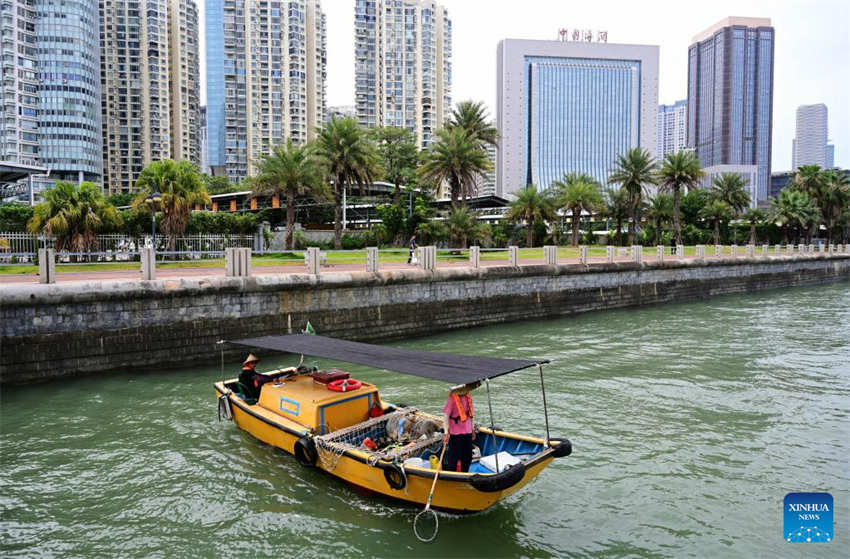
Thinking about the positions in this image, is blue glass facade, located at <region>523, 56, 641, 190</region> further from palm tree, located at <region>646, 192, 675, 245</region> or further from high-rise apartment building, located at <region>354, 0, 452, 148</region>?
palm tree, located at <region>646, 192, 675, 245</region>

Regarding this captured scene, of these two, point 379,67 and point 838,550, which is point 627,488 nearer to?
point 838,550

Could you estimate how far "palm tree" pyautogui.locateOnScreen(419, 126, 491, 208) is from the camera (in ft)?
136

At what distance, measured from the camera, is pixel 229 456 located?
959 centimetres

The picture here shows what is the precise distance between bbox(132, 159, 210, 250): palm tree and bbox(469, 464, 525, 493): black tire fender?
25.0 m

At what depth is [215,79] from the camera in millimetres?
119812

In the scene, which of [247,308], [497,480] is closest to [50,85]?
[247,308]

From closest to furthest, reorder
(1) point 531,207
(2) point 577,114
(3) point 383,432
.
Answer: (3) point 383,432 → (1) point 531,207 → (2) point 577,114

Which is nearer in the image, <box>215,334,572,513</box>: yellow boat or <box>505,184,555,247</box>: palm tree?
<box>215,334,572,513</box>: yellow boat

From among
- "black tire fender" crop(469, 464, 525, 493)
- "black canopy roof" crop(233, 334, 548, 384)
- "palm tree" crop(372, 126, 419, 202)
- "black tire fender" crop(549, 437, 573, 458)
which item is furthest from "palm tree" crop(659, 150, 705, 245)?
"black tire fender" crop(469, 464, 525, 493)

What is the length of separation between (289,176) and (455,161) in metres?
11.5

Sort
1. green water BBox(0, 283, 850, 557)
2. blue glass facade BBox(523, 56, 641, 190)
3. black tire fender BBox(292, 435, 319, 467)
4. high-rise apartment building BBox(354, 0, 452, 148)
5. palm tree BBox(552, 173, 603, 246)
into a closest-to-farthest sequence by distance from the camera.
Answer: green water BBox(0, 283, 850, 557) < black tire fender BBox(292, 435, 319, 467) < palm tree BBox(552, 173, 603, 246) < high-rise apartment building BBox(354, 0, 452, 148) < blue glass facade BBox(523, 56, 641, 190)

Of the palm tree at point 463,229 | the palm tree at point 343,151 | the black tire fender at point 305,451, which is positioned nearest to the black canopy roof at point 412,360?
the black tire fender at point 305,451

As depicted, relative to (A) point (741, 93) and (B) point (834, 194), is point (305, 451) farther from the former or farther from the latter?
(A) point (741, 93)

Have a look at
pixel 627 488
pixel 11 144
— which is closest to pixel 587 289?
pixel 627 488
